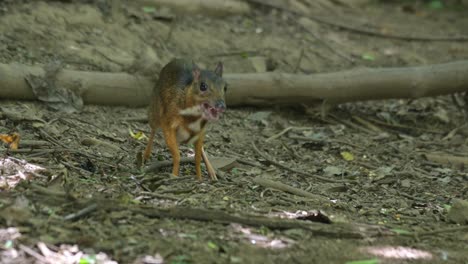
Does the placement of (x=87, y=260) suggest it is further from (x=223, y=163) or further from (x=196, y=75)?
(x=223, y=163)

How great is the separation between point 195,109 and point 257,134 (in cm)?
232

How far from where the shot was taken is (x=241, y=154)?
7223 millimetres

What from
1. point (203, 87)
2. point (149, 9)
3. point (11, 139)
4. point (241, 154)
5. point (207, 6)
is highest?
point (207, 6)

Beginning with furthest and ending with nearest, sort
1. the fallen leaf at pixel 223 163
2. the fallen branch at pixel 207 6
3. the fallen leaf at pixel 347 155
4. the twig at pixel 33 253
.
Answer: the fallen branch at pixel 207 6 → the fallen leaf at pixel 347 155 → the fallen leaf at pixel 223 163 → the twig at pixel 33 253

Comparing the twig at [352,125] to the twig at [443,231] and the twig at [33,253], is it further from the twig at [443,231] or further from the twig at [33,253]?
the twig at [33,253]

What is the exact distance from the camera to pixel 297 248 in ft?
14.8

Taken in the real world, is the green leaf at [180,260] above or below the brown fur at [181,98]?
below

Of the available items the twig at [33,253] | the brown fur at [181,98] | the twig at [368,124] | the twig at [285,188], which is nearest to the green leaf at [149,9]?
the twig at [368,124]

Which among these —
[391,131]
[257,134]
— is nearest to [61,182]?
[257,134]

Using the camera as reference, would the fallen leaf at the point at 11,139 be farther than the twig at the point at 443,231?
Yes

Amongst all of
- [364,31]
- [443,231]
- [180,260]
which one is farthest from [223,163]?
[364,31]

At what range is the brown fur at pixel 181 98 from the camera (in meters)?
5.61

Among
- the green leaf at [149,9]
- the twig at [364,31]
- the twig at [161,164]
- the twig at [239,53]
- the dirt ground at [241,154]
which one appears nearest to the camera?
the dirt ground at [241,154]

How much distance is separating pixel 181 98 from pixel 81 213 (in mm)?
1519
